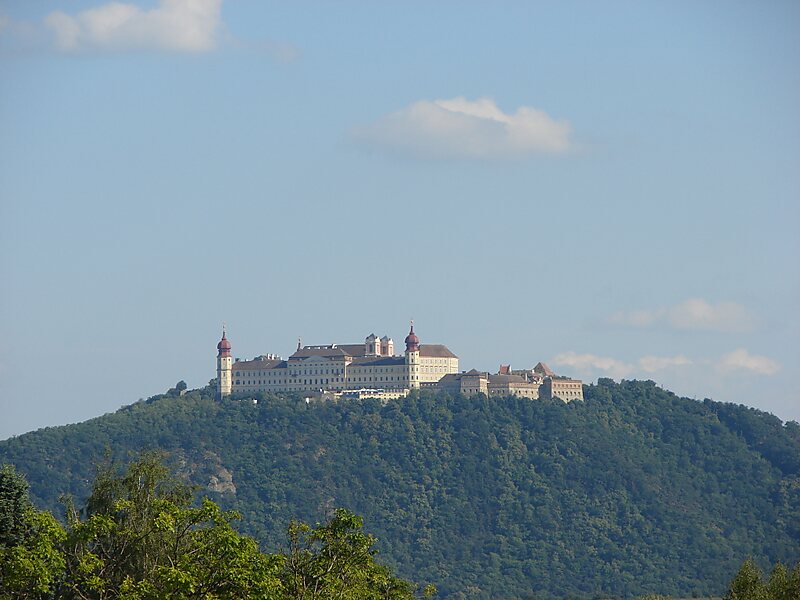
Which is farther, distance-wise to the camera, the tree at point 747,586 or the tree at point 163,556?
the tree at point 747,586

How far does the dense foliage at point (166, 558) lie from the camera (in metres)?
49.1

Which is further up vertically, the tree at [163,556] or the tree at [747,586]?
the tree at [163,556]

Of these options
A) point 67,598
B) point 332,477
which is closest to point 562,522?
point 332,477

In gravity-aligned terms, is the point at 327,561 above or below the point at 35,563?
below

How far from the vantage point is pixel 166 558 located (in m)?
55.2

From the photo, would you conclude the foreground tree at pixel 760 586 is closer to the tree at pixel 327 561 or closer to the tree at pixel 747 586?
the tree at pixel 747 586

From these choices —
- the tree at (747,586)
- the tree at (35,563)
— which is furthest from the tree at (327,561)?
the tree at (747,586)

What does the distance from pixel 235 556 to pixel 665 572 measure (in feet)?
437

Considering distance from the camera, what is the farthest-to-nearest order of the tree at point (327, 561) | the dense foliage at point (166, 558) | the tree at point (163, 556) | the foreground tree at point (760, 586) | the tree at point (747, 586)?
the tree at point (747, 586), the foreground tree at point (760, 586), the tree at point (327, 561), the dense foliage at point (166, 558), the tree at point (163, 556)

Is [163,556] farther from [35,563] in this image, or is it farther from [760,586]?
[760,586]

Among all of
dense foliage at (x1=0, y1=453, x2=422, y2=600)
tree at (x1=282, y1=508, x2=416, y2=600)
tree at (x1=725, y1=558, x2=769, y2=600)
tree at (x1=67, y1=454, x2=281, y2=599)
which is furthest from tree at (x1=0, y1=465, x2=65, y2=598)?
tree at (x1=725, y1=558, x2=769, y2=600)

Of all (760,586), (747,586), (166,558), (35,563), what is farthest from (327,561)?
(760,586)

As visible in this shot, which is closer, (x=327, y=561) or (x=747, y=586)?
(x=327, y=561)

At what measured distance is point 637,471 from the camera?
19912 cm
